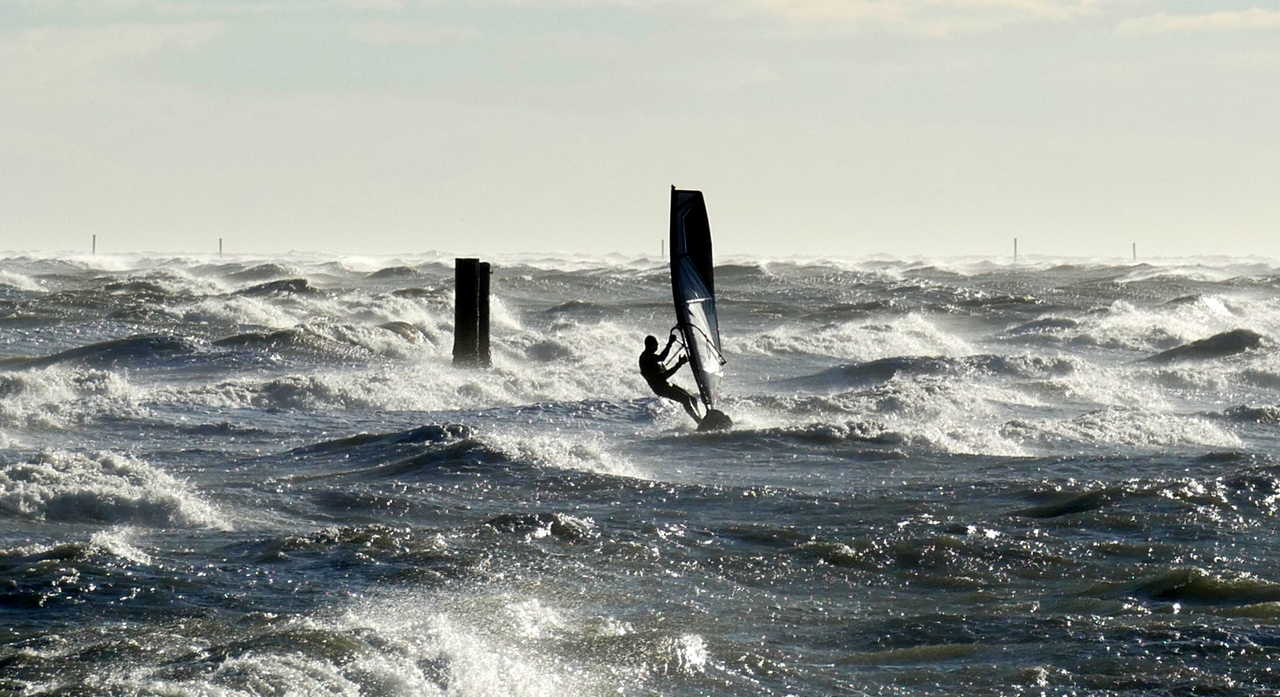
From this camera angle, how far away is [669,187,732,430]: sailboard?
18797 millimetres

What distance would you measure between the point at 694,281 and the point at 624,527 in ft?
20.7

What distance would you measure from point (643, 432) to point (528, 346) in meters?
10.8

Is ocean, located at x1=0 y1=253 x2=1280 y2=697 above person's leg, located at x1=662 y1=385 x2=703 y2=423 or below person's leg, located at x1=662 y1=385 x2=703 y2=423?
below

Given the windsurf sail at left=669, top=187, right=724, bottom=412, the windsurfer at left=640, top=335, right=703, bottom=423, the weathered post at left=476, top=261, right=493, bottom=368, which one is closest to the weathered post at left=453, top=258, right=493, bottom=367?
the weathered post at left=476, top=261, right=493, bottom=368

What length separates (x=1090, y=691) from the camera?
890 cm

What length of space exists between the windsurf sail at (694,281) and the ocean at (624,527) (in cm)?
95

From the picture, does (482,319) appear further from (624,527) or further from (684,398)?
(624,527)

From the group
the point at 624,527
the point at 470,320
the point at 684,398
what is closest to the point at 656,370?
the point at 684,398

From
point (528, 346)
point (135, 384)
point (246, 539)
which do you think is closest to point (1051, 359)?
point (528, 346)

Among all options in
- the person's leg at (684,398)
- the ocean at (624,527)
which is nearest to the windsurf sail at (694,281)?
the person's leg at (684,398)

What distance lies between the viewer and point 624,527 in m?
13.3

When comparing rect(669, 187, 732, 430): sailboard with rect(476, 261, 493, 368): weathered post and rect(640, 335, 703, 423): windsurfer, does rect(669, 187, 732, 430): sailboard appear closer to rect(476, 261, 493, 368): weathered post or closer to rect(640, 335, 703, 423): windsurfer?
rect(640, 335, 703, 423): windsurfer

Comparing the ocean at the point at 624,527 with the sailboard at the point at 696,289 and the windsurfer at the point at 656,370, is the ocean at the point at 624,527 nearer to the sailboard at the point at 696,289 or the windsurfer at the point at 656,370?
the windsurfer at the point at 656,370

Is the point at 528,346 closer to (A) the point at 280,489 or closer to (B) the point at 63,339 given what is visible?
(B) the point at 63,339
